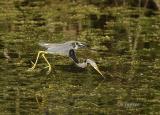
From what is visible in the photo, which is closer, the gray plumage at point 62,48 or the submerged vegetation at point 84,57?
the submerged vegetation at point 84,57

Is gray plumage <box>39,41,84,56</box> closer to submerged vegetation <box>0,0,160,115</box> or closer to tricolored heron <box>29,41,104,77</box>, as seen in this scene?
tricolored heron <box>29,41,104,77</box>

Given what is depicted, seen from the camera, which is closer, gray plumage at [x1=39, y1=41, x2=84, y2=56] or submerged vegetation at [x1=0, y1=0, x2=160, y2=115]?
submerged vegetation at [x1=0, y1=0, x2=160, y2=115]

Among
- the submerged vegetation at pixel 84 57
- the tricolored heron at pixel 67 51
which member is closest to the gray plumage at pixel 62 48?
the tricolored heron at pixel 67 51

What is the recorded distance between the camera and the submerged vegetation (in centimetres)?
593

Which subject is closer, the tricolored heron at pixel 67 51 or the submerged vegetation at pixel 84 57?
the submerged vegetation at pixel 84 57

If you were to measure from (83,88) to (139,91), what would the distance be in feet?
1.71

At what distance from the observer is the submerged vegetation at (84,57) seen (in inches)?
233

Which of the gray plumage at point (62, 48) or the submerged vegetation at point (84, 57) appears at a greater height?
the gray plumage at point (62, 48)

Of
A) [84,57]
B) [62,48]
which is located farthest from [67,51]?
[84,57]

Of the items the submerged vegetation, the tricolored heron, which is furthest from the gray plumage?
the submerged vegetation

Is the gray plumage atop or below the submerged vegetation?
atop

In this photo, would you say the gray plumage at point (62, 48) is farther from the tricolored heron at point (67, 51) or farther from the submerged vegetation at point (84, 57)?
the submerged vegetation at point (84, 57)

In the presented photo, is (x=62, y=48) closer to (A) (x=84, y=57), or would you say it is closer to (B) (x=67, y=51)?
(B) (x=67, y=51)

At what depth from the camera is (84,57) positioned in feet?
24.8
